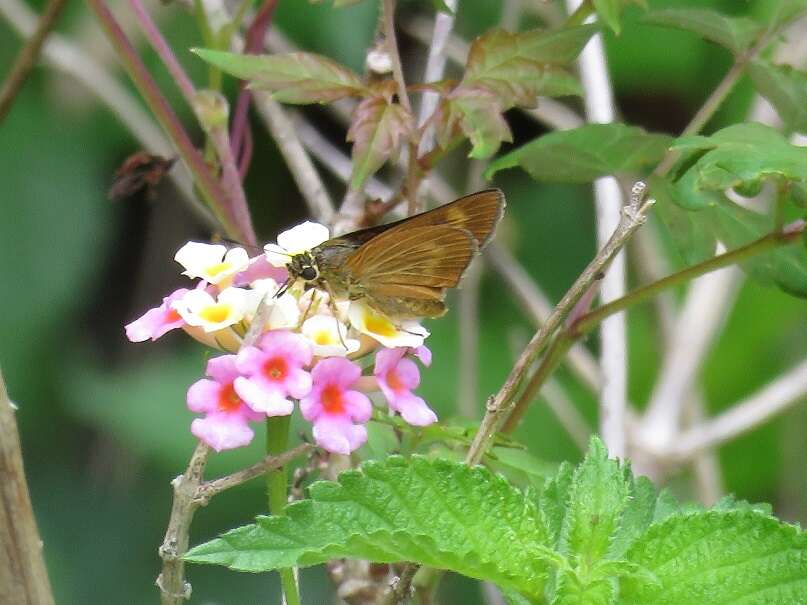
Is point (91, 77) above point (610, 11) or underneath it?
above

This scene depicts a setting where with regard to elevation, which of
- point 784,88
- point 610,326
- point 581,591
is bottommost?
point 581,591

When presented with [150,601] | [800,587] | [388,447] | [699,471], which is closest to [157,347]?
[150,601]

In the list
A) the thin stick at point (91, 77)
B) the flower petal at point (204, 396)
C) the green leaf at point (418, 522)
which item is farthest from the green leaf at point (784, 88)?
the thin stick at point (91, 77)

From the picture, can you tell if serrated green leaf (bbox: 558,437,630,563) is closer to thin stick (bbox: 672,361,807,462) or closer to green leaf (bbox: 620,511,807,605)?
green leaf (bbox: 620,511,807,605)

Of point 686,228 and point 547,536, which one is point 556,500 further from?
point 686,228

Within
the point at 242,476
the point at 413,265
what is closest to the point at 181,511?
the point at 242,476

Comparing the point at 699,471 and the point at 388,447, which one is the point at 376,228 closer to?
the point at 388,447

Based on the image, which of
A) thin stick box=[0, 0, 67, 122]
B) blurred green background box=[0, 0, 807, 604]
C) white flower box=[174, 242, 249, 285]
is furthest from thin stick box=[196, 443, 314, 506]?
blurred green background box=[0, 0, 807, 604]

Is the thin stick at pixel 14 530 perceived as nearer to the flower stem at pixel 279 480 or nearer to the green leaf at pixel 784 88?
the flower stem at pixel 279 480
